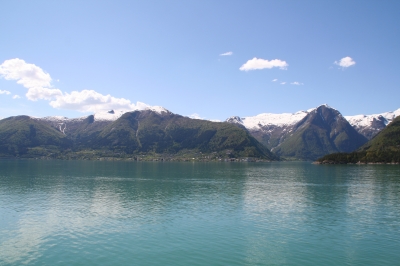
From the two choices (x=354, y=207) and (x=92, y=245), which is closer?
(x=92, y=245)

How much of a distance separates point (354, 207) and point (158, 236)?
41.0 m

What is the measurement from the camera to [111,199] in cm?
6650

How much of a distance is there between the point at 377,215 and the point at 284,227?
66.6 ft

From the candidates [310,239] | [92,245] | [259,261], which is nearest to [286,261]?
[259,261]

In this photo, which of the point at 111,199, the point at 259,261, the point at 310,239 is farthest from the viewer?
the point at 111,199

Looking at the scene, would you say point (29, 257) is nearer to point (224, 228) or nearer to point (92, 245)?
point (92, 245)

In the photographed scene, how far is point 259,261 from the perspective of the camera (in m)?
29.8

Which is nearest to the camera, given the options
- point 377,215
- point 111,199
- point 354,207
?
point 377,215

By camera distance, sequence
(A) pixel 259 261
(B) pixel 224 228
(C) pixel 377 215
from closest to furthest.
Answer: (A) pixel 259 261 → (B) pixel 224 228 → (C) pixel 377 215

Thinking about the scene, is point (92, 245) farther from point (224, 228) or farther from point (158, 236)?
point (224, 228)

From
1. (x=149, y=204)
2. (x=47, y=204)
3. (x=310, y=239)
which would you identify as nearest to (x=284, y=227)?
(x=310, y=239)

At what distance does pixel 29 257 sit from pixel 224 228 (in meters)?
23.5

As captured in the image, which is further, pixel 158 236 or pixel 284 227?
pixel 284 227

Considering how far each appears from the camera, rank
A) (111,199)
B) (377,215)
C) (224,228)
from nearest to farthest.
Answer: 1. (224,228)
2. (377,215)
3. (111,199)
